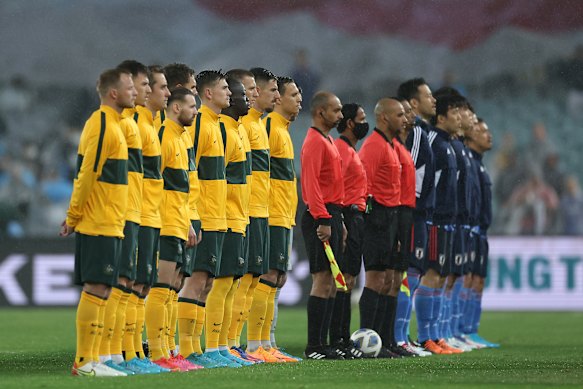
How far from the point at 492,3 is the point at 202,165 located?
22022mm

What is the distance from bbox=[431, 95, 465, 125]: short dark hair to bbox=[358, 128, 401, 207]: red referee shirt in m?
1.78

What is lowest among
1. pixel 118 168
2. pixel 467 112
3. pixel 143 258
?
pixel 143 258

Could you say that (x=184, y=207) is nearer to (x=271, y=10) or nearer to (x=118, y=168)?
(x=118, y=168)

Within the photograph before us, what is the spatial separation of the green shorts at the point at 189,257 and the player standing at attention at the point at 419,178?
12.6 feet

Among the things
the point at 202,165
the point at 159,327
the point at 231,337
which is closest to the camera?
the point at 159,327

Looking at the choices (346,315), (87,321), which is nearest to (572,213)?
(346,315)

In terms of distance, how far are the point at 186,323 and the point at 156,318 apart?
0.53 m

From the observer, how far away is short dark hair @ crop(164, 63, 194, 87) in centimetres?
1127

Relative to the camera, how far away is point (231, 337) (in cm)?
1172

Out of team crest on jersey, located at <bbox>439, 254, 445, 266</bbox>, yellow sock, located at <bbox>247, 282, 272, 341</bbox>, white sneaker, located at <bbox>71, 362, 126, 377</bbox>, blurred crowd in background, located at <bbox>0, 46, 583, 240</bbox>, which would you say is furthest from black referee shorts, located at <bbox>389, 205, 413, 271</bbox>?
blurred crowd in background, located at <bbox>0, 46, 583, 240</bbox>

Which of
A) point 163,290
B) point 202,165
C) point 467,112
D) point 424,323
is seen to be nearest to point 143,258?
point 163,290

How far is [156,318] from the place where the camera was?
33.4ft

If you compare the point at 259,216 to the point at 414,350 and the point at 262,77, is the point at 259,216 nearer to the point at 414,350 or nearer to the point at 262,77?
the point at 262,77

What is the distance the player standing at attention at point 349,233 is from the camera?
12.7 meters
